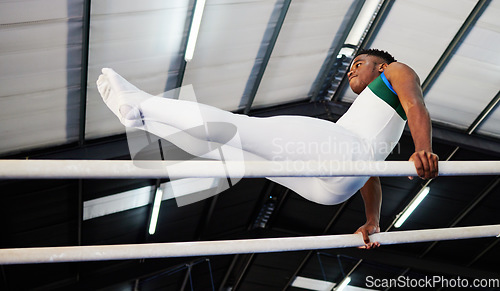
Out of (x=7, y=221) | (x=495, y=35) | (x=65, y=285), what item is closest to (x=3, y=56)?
(x=7, y=221)

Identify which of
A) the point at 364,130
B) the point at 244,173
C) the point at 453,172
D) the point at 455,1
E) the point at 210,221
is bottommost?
the point at 244,173

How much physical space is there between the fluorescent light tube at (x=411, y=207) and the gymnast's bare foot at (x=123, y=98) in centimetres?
906

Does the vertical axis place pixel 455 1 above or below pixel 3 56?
above

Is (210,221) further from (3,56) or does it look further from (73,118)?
(3,56)

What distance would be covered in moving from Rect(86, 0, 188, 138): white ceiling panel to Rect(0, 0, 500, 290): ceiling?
0.02 m

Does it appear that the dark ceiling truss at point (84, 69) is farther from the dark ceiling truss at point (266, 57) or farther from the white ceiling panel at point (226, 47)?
the dark ceiling truss at point (266, 57)

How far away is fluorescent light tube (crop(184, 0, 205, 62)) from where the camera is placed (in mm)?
5809

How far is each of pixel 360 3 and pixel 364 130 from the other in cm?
513

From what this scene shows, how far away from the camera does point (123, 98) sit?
6.39ft

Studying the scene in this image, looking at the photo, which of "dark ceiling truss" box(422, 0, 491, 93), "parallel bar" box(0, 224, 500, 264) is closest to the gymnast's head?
"parallel bar" box(0, 224, 500, 264)

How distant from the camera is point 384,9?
7.06 meters

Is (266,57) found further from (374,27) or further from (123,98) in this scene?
(123,98)

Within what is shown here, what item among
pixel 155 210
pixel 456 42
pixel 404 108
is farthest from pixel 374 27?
pixel 404 108

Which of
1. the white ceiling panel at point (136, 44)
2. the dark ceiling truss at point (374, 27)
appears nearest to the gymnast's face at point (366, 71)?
the white ceiling panel at point (136, 44)
